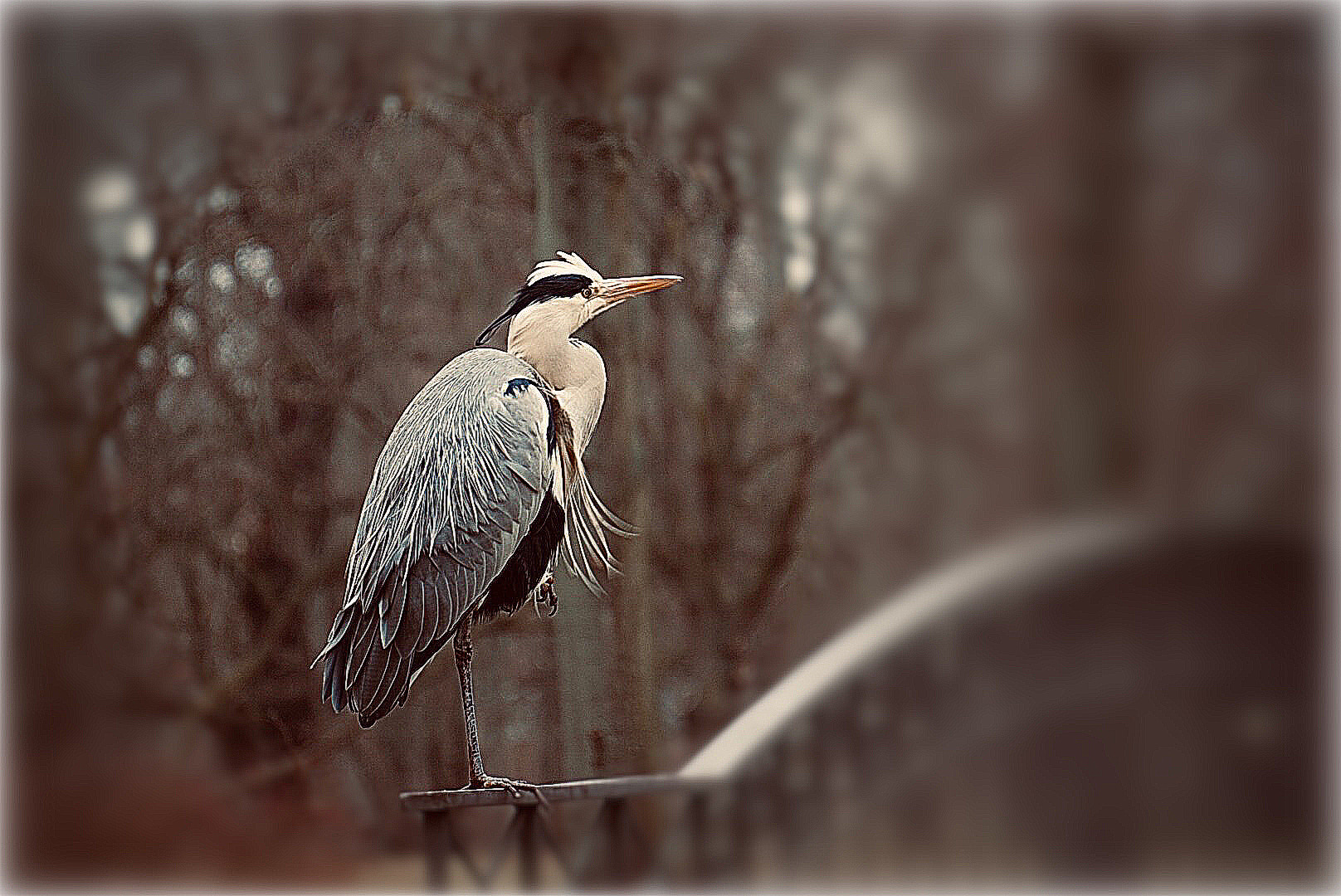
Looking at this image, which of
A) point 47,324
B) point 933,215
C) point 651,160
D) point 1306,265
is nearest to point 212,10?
point 47,324

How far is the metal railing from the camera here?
2268 millimetres

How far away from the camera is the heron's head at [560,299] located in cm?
231

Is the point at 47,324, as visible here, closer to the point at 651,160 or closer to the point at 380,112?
the point at 380,112

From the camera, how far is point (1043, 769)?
2.28 meters

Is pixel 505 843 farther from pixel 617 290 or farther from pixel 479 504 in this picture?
pixel 617 290

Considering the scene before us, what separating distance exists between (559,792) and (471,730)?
0.61ft

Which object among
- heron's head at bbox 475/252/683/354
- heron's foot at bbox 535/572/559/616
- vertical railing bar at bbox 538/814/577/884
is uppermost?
heron's head at bbox 475/252/683/354

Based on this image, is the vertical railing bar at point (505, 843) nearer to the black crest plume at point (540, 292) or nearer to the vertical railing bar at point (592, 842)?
the vertical railing bar at point (592, 842)

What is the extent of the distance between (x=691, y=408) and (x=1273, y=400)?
1.01 metres

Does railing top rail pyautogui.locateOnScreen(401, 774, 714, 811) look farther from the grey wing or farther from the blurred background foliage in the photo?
the grey wing

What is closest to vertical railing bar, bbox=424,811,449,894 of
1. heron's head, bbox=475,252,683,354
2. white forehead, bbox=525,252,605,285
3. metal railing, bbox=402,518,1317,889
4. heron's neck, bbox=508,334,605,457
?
metal railing, bbox=402,518,1317,889

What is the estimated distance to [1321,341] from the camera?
7.47 ft

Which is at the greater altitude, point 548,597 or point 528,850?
point 548,597

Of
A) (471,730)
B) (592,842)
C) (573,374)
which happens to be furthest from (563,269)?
(592,842)
